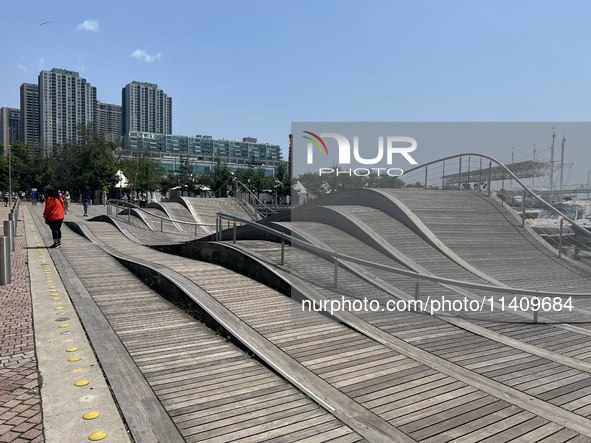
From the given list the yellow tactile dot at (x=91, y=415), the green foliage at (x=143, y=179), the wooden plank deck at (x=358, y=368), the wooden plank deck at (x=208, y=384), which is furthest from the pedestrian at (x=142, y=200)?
the yellow tactile dot at (x=91, y=415)

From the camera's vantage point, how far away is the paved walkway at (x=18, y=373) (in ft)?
10.0

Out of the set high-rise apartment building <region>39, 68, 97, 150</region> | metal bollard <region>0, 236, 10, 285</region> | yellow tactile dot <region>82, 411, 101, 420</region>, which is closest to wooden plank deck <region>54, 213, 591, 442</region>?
yellow tactile dot <region>82, 411, 101, 420</region>

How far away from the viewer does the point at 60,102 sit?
496 ft

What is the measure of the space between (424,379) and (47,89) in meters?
177

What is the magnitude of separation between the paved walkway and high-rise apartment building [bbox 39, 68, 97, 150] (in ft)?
529

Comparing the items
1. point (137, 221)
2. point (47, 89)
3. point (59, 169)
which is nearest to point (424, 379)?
point (137, 221)

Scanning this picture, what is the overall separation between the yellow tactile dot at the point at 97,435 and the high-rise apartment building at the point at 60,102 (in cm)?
16507

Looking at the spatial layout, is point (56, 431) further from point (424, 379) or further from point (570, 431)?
point (570, 431)

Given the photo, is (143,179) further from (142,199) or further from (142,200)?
(142,200)

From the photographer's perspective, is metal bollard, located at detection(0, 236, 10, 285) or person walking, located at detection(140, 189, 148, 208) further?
person walking, located at detection(140, 189, 148, 208)

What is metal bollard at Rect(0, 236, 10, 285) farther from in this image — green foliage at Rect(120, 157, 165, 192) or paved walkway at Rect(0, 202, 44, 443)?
green foliage at Rect(120, 157, 165, 192)

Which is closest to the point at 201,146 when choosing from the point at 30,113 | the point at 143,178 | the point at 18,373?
the point at 30,113

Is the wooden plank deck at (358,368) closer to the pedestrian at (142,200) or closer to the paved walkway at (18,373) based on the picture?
the paved walkway at (18,373)

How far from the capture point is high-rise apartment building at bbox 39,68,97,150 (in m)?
148
